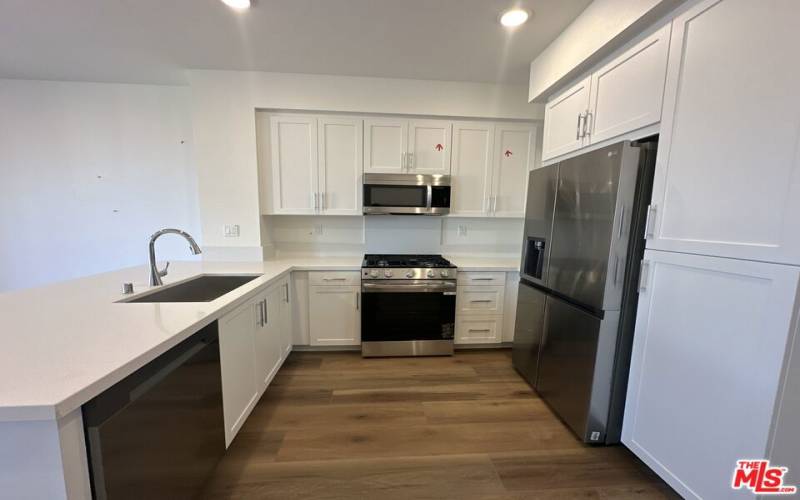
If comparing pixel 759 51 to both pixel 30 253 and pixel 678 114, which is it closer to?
pixel 678 114

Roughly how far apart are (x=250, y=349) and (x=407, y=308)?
1297 millimetres

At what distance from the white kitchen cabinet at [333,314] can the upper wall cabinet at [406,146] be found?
1170 millimetres

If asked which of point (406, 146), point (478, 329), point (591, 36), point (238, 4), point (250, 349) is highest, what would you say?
point (238, 4)

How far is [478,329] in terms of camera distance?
2725 mm

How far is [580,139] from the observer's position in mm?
1837

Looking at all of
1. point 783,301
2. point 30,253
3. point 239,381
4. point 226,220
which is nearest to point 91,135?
point 30,253

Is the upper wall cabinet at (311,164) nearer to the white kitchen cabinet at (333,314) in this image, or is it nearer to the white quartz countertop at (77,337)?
the white kitchen cabinet at (333,314)

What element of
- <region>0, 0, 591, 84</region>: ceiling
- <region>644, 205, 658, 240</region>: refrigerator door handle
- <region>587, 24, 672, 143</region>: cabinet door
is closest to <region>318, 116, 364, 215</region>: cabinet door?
<region>0, 0, 591, 84</region>: ceiling

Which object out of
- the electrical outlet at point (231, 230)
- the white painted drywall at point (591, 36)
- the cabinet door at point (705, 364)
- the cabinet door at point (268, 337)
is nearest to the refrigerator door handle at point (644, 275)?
the cabinet door at point (705, 364)

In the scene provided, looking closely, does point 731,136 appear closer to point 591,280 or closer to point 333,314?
point 591,280

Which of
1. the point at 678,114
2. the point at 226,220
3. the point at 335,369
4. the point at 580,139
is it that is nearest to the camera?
the point at 678,114

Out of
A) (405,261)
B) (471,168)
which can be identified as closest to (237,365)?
(405,261)

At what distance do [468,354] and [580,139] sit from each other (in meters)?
2.01

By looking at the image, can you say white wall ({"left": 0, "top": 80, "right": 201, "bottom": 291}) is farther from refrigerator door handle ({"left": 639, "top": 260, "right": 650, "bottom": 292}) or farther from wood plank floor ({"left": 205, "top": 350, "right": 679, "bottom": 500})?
refrigerator door handle ({"left": 639, "top": 260, "right": 650, "bottom": 292})
